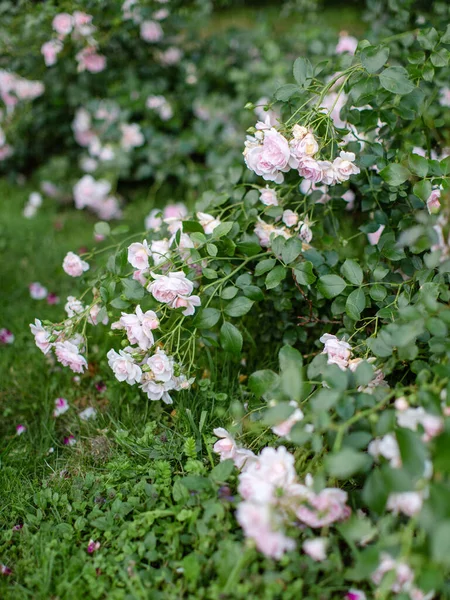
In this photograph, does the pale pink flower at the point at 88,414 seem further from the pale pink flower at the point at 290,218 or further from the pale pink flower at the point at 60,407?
the pale pink flower at the point at 290,218

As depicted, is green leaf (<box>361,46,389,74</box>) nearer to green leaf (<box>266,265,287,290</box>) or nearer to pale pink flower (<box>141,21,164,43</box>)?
green leaf (<box>266,265,287,290</box>)

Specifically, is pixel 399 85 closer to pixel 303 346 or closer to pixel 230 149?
pixel 303 346

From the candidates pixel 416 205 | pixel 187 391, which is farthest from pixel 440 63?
pixel 187 391

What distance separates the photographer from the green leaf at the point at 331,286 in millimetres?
1579

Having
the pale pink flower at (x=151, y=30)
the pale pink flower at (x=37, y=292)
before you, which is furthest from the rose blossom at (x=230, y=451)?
the pale pink flower at (x=151, y=30)

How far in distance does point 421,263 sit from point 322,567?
2.78 ft

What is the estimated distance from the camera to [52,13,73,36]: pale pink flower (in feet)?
8.70

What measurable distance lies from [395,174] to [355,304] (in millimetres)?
363

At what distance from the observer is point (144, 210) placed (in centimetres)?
305

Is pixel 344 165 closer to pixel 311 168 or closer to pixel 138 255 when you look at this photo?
pixel 311 168

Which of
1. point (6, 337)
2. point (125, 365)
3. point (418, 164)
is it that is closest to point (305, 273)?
point (418, 164)

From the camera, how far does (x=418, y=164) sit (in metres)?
1.57

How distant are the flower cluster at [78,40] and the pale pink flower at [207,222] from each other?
142 centimetres

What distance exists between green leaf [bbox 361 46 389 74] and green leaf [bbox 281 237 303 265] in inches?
18.9
